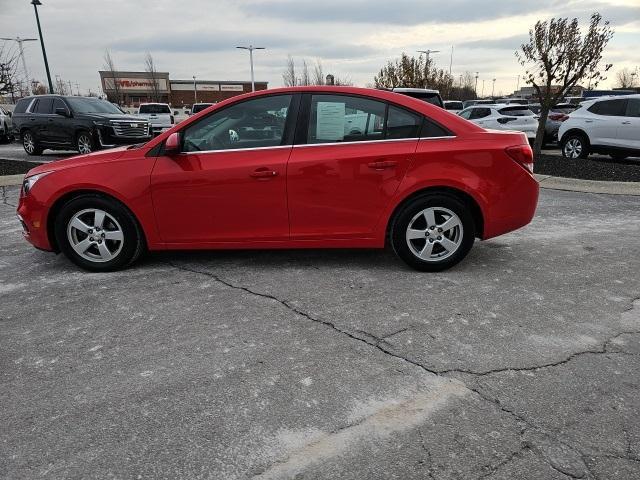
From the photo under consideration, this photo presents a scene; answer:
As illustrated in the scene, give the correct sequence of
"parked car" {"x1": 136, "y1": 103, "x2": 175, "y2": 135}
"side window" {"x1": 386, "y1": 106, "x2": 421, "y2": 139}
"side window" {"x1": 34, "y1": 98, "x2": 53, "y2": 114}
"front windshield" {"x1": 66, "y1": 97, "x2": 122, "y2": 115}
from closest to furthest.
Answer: "side window" {"x1": 386, "y1": 106, "x2": 421, "y2": 139}
"front windshield" {"x1": 66, "y1": 97, "x2": 122, "y2": 115}
"side window" {"x1": 34, "y1": 98, "x2": 53, "y2": 114}
"parked car" {"x1": 136, "y1": 103, "x2": 175, "y2": 135}

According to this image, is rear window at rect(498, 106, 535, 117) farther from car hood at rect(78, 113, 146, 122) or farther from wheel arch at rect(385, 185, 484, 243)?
wheel arch at rect(385, 185, 484, 243)

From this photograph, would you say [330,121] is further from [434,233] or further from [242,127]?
[434,233]

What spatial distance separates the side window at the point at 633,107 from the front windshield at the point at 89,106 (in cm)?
1403

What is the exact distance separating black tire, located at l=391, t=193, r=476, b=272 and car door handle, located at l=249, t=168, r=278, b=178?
114 centimetres

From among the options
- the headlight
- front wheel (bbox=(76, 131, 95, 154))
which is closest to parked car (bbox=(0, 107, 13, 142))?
front wheel (bbox=(76, 131, 95, 154))

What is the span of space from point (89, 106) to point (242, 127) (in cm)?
1237

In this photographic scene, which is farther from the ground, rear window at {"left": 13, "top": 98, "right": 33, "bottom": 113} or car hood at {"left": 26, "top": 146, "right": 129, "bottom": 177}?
rear window at {"left": 13, "top": 98, "right": 33, "bottom": 113}

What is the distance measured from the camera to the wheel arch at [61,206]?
4352mm

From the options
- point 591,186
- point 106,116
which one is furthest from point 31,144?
point 591,186

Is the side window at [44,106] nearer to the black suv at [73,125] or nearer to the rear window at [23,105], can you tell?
the black suv at [73,125]

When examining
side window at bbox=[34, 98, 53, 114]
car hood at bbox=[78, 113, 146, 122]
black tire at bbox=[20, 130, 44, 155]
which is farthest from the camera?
black tire at bbox=[20, 130, 44, 155]

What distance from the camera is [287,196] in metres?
4.23

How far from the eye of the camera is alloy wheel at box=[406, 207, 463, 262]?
4.30m

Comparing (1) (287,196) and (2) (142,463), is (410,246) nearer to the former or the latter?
(1) (287,196)
